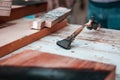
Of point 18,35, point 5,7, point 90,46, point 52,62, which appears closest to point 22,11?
point 5,7

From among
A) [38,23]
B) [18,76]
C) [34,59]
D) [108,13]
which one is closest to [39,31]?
[38,23]

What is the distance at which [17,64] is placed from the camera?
613 millimetres

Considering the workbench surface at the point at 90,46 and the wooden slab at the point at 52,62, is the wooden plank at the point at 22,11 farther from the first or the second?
the wooden slab at the point at 52,62

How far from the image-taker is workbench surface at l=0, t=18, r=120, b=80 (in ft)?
2.53

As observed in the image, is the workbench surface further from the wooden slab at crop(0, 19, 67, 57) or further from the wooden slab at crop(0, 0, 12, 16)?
the wooden slab at crop(0, 0, 12, 16)

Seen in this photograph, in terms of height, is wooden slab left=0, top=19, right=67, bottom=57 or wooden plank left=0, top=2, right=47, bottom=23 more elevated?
wooden plank left=0, top=2, right=47, bottom=23

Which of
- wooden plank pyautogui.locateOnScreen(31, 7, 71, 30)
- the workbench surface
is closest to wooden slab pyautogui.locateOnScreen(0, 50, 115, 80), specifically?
the workbench surface

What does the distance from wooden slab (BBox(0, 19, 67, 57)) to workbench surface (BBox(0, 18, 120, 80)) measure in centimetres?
2

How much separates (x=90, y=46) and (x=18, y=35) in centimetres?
29

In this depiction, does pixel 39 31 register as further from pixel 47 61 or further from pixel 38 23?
pixel 47 61

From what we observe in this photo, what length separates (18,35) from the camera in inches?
34.9

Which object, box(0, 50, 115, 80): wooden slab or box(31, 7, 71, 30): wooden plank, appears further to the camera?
box(31, 7, 71, 30): wooden plank

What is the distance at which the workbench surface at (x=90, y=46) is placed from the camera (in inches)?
30.4

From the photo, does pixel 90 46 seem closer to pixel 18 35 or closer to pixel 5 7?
pixel 18 35
